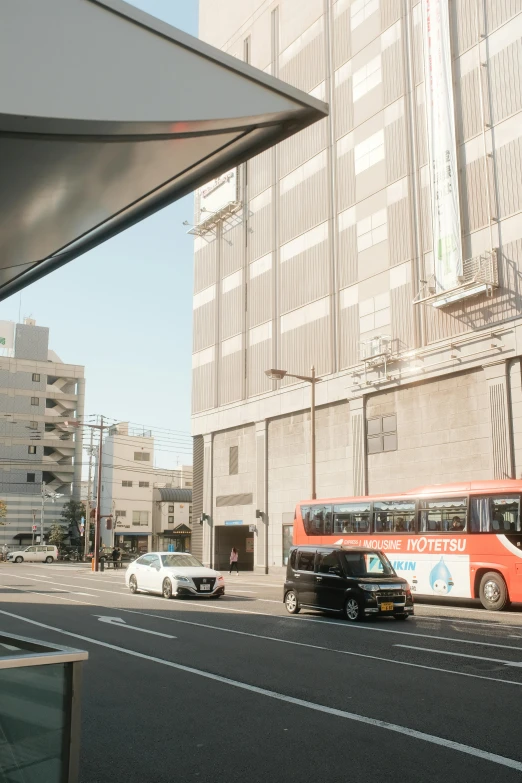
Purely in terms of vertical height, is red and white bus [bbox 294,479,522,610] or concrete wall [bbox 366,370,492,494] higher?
concrete wall [bbox 366,370,492,494]

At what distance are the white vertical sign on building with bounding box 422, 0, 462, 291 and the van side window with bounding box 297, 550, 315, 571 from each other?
1535 centimetres

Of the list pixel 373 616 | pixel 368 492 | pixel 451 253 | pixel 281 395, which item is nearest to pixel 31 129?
pixel 373 616

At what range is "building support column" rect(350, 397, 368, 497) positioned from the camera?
3456 cm

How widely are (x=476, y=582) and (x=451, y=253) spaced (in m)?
14.7

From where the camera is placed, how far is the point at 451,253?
98.6 ft

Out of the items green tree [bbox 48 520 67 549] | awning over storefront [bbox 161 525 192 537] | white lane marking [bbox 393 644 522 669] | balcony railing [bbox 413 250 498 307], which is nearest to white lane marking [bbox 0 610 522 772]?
white lane marking [bbox 393 644 522 669]

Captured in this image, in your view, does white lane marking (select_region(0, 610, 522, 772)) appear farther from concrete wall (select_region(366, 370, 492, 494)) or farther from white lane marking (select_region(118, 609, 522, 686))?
concrete wall (select_region(366, 370, 492, 494))

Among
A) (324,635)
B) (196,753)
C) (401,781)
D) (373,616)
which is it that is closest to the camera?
(401,781)

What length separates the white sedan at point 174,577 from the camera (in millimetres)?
22812

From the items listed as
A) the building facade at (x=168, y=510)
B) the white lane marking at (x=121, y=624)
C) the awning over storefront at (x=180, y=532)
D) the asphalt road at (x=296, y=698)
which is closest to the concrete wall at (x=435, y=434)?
the asphalt road at (x=296, y=698)

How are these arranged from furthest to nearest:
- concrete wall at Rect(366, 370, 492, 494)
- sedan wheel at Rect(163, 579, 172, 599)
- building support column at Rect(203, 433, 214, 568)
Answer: building support column at Rect(203, 433, 214, 568) → concrete wall at Rect(366, 370, 492, 494) → sedan wheel at Rect(163, 579, 172, 599)

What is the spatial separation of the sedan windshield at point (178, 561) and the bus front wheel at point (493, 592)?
352 inches

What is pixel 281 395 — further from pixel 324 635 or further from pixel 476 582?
pixel 324 635

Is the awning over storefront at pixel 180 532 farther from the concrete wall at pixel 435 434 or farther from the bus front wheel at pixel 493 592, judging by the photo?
the bus front wheel at pixel 493 592
